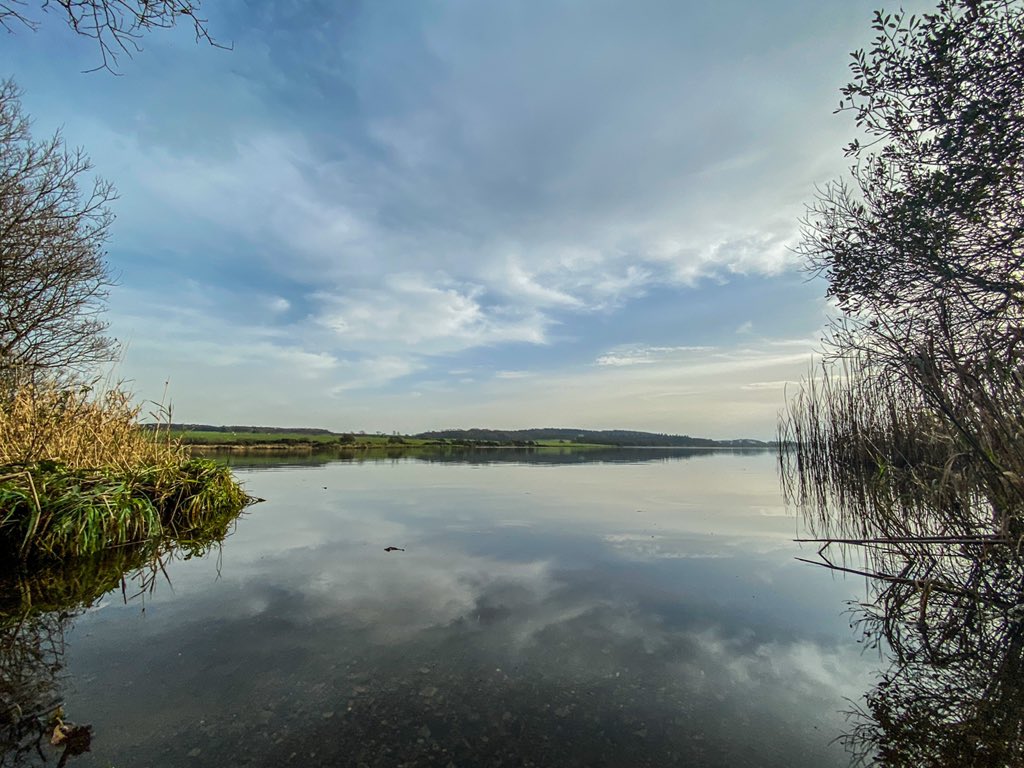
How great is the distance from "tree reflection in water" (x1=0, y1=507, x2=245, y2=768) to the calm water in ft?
0.35

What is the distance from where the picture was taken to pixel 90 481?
659cm

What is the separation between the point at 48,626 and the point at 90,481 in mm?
3514

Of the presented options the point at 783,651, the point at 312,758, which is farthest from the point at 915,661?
the point at 312,758

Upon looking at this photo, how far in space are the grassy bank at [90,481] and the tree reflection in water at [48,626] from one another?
371 millimetres

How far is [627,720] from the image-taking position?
265 centimetres

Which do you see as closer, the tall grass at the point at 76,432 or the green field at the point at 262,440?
the tall grass at the point at 76,432

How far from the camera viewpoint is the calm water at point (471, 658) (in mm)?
2410

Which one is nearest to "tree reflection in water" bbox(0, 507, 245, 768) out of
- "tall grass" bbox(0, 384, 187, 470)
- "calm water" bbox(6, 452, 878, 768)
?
"calm water" bbox(6, 452, 878, 768)

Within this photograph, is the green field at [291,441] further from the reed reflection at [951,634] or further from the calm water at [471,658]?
the reed reflection at [951,634]

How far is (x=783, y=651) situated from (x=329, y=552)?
5.61m

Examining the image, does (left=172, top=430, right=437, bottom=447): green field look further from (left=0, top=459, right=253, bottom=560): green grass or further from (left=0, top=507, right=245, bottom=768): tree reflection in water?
(left=0, top=507, right=245, bottom=768): tree reflection in water

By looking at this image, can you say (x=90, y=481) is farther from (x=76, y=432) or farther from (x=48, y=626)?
(x=48, y=626)


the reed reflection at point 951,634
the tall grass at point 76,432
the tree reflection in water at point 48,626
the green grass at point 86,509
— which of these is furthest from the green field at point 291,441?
the reed reflection at point 951,634

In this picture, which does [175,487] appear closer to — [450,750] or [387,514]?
[387,514]
